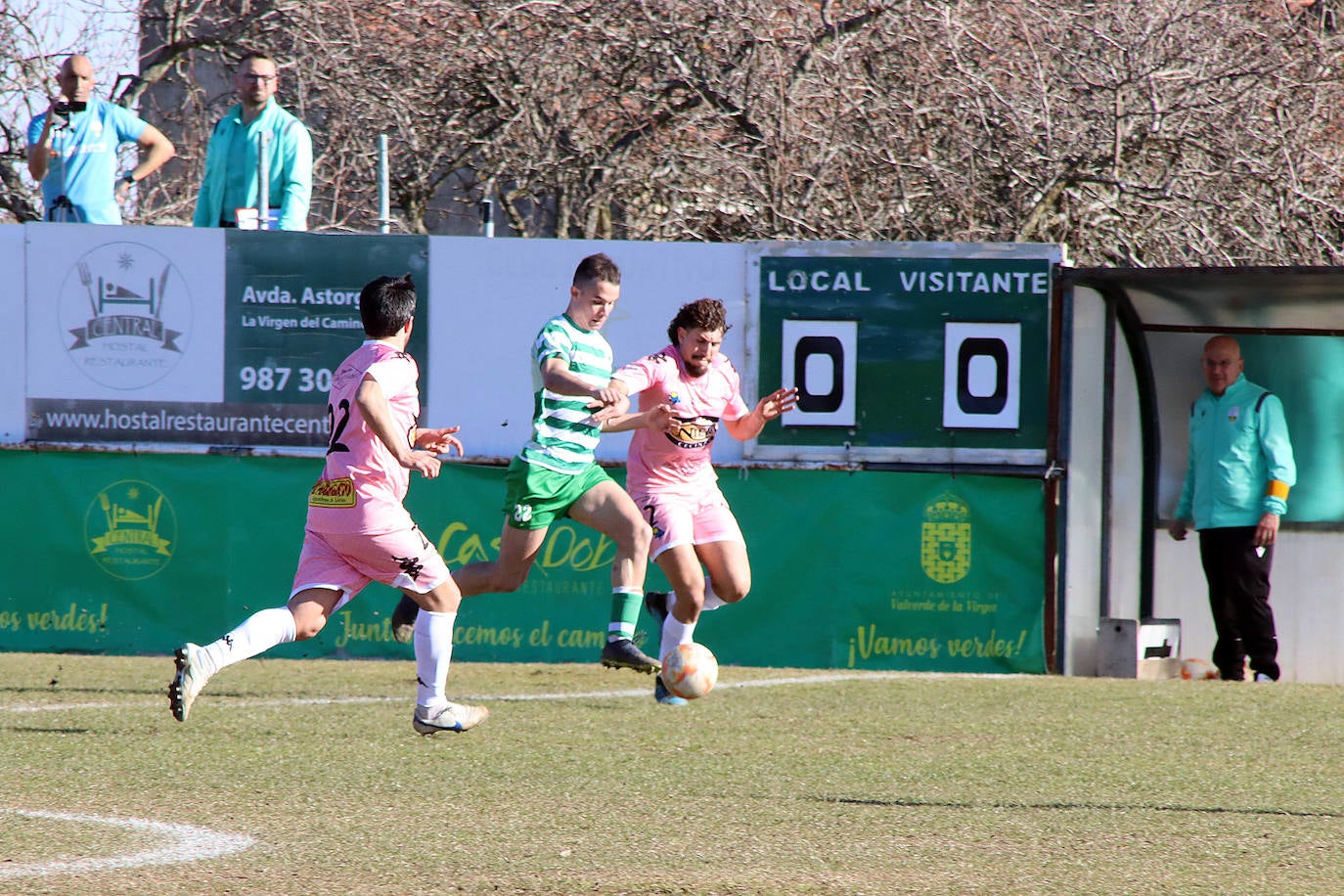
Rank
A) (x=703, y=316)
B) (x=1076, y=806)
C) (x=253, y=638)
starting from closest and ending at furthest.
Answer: (x=1076, y=806)
(x=253, y=638)
(x=703, y=316)

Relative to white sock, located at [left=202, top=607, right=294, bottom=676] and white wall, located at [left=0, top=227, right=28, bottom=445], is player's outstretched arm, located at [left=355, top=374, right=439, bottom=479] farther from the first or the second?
white wall, located at [left=0, top=227, right=28, bottom=445]

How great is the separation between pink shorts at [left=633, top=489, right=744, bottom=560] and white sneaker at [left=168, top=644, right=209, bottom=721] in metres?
2.45

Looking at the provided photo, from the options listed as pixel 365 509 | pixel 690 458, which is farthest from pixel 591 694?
pixel 365 509

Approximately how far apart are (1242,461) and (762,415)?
3.79 metres

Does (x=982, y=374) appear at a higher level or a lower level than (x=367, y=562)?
higher

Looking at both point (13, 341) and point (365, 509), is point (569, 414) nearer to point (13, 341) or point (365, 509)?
point (365, 509)

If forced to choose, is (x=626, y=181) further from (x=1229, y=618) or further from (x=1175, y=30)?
(x=1229, y=618)

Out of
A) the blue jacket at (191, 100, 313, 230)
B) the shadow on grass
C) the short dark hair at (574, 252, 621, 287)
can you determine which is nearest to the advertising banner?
the blue jacket at (191, 100, 313, 230)

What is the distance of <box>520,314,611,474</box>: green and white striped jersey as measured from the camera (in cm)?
816

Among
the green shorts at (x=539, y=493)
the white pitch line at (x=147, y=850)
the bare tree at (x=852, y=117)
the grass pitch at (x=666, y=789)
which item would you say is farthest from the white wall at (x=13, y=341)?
the white pitch line at (x=147, y=850)

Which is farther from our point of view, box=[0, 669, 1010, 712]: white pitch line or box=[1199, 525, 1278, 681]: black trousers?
box=[1199, 525, 1278, 681]: black trousers

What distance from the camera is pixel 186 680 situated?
6.64m

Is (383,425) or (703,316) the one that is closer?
(383,425)

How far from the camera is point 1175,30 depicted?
14805 mm
